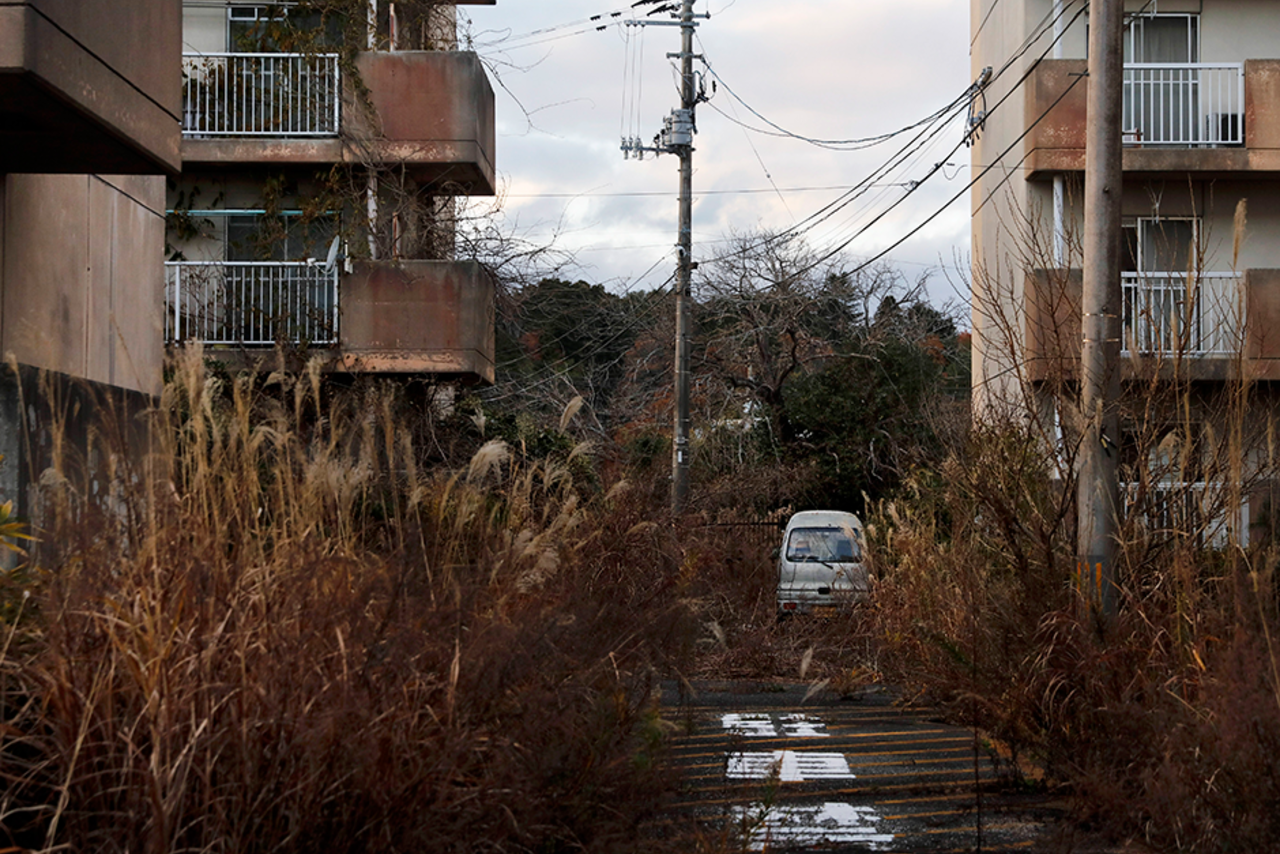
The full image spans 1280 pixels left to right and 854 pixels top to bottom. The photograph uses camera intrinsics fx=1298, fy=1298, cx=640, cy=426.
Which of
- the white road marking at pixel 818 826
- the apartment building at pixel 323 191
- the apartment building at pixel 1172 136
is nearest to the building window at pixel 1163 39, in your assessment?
the apartment building at pixel 1172 136

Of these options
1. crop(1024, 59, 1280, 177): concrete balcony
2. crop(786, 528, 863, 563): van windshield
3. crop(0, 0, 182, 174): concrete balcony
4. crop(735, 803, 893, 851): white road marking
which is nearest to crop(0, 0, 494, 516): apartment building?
crop(786, 528, 863, 563): van windshield

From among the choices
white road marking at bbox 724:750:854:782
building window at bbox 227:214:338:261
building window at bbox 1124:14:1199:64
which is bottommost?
white road marking at bbox 724:750:854:782

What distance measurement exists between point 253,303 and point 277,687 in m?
13.6

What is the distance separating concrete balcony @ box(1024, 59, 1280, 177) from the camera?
1672cm

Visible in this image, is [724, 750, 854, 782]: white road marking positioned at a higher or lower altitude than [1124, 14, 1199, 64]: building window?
lower

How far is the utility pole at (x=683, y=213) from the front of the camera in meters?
22.7

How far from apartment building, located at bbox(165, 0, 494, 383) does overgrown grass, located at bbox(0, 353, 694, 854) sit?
37.5 ft

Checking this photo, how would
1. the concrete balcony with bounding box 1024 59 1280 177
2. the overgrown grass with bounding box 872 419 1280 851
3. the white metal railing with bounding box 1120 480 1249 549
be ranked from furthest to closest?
the concrete balcony with bounding box 1024 59 1280 177 < the white metal railing with bounding box 1120 480 1249 549 < the overgrown grass with bounding box 872 419 1280 851

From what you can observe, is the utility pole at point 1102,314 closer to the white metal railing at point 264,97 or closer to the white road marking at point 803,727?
the white road marking at point 803,727

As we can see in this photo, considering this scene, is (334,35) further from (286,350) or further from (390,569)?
(390,569)

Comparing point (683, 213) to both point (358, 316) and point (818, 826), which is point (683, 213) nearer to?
point (358, 316)

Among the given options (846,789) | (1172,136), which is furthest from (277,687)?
(1172,136)

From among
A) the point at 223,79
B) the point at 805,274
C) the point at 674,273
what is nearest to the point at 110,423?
the point at 223,79

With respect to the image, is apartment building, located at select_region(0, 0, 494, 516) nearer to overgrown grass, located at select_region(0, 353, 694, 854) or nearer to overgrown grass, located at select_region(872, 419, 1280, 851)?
overgrown grass, located at select_region(872, 419, 1280, 851)
